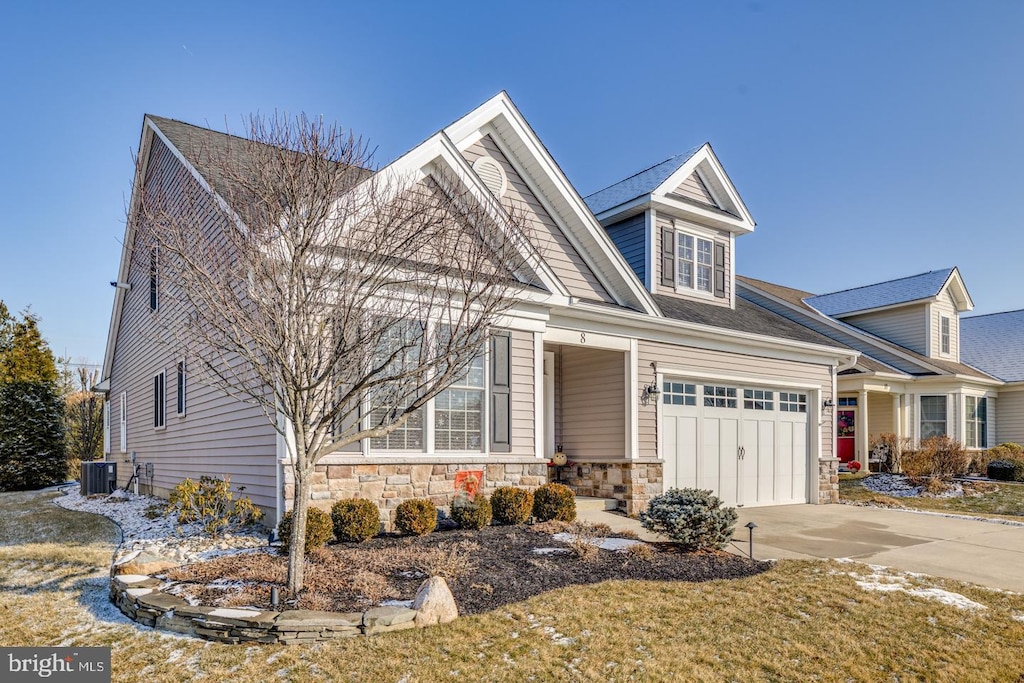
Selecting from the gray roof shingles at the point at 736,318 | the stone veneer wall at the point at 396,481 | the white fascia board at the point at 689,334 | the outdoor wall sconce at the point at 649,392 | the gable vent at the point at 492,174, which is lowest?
the stone veneer wall at the point at 396,481

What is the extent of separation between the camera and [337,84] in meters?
8.70

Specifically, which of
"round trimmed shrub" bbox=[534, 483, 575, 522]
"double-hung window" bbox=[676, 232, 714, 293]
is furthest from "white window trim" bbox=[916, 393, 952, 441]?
"round trimmed shrub" bbox=[534, 483, 575, 522]

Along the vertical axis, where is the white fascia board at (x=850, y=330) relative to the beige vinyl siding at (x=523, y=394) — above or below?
above

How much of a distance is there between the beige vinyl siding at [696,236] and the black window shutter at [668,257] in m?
0.09

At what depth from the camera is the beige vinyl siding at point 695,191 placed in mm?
14095

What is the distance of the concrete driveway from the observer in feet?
25.9

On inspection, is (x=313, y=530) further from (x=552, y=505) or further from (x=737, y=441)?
(x=737, y=441)

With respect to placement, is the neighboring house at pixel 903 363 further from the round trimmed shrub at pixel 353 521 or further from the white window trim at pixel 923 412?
the round trimmed shrub at pixel 353 521

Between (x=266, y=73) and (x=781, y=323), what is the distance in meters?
12.4

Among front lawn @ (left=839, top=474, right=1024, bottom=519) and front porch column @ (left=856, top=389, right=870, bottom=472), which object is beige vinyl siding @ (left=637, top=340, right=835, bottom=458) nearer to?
front lawn @ (left=839, top=474, right=1024, bottom=519)

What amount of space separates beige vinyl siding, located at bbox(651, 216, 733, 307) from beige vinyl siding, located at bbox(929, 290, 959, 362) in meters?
11.2

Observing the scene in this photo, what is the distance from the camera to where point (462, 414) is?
9461 mm

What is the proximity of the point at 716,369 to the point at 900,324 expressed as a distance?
13.5 metres

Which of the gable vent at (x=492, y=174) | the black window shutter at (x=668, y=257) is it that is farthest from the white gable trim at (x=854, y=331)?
the gable vent at (x=492, y=174)
